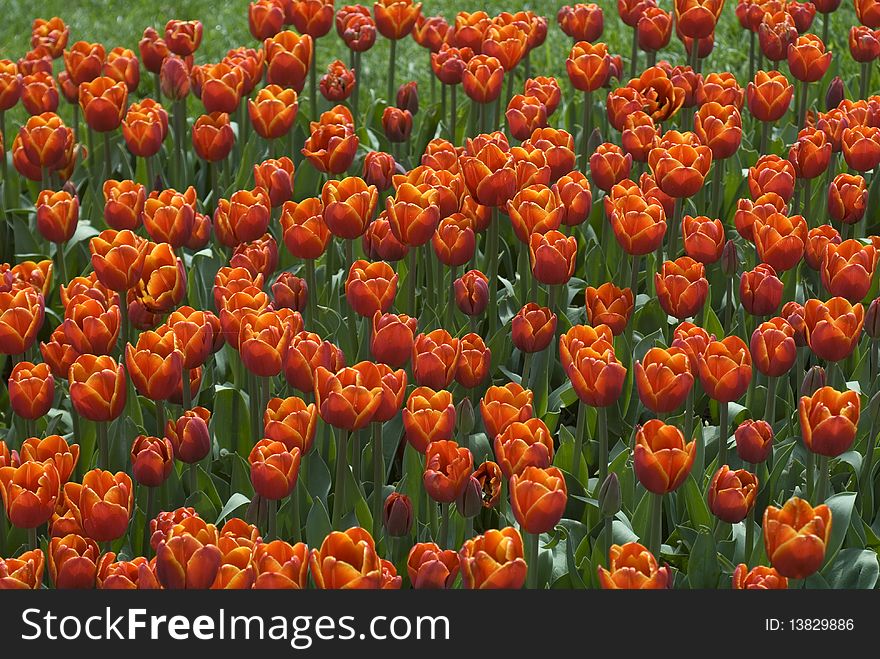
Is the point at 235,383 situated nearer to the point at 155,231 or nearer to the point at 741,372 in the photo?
the point at 155,231

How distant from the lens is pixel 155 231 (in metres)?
3.56

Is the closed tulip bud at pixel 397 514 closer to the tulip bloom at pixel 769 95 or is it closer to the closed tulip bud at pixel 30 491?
the closed tulip bud at pixel 30 491

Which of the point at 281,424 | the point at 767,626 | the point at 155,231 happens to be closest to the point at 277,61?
the point at 155,231

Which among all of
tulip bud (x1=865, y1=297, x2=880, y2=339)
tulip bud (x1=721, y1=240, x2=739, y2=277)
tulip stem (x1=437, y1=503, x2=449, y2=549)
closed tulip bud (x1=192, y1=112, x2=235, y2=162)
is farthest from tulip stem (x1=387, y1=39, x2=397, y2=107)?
tulip stem (x1=437, y1=503, x2=449, y2=549)

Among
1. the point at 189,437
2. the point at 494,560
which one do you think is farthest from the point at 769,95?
the point at 494,560

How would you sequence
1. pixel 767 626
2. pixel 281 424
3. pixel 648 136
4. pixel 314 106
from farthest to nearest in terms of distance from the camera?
pixel 314 106 < pixel 648 136 < pixel 281 424 < pixel 767 626

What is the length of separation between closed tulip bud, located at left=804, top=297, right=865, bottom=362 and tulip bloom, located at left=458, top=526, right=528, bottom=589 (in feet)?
3.47

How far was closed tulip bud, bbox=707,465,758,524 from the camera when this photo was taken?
2635 millimetres

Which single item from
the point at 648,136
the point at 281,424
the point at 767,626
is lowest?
the point at 767,626

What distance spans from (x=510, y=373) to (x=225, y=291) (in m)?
0.90

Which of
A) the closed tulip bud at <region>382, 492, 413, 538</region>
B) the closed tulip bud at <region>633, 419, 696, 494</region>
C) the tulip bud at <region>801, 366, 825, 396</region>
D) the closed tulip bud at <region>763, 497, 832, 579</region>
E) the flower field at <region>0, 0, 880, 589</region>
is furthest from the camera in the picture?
the tulip bud at <region>801, 366, 825, 396</region>

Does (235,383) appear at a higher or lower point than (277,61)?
lower

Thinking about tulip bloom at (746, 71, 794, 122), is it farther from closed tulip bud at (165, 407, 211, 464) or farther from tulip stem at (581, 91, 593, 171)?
closed tulip bud at (165, 407, 211, 464)

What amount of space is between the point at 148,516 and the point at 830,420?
1454mm
